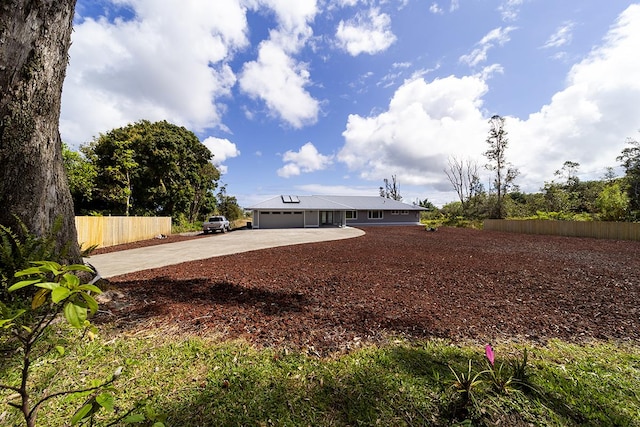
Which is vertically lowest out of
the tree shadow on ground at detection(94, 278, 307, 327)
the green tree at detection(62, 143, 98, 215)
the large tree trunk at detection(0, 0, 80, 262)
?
the tree shadow on ground at detection(94, 278, 307, 327)

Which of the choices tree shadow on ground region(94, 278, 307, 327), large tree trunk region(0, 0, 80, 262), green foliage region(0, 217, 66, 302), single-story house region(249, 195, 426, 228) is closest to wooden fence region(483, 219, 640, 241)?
single-story house region(249, 195, 426, 228)

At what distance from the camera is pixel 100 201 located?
19688 millimetres

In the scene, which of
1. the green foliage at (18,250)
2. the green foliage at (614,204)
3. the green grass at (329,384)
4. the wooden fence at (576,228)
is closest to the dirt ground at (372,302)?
the green grass at (329,384)

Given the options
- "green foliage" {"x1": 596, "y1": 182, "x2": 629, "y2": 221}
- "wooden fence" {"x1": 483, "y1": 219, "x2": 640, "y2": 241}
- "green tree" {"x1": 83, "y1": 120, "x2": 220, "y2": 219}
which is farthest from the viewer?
"green foliage" {"x1": 596, "y1": 182, "x2": 629, "y2": 221}

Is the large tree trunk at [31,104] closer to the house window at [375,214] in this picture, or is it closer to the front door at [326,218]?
the front door at [326,218]

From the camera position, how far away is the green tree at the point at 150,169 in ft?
61.0

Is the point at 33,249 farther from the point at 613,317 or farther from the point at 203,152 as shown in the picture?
the point at 203,152

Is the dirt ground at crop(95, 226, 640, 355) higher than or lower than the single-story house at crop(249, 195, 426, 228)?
lower

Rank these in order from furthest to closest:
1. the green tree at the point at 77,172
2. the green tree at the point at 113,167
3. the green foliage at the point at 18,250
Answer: the green tree at the point at 113,167, the green tree at the point at 77,172, the green foliage at the point at 18,250

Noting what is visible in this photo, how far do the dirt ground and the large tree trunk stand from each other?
1606 millimetres

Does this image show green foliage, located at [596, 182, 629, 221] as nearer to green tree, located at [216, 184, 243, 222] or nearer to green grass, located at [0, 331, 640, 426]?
green grass, located at [0, 331, 640, 426]

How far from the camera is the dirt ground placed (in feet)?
11.6

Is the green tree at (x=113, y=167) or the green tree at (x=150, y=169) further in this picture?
the green tree at (x=150, y=169)

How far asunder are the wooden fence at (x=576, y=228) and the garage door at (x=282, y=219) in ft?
61.0
